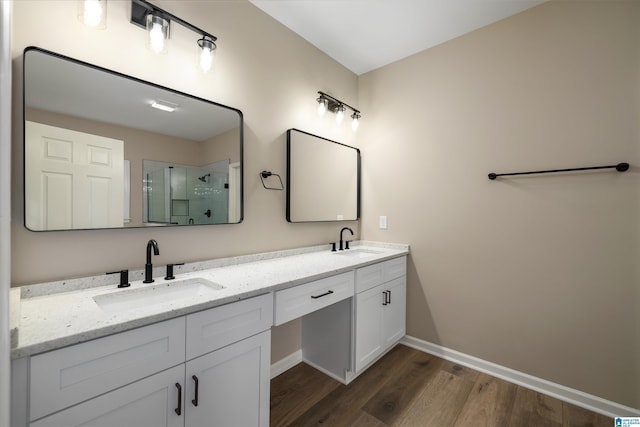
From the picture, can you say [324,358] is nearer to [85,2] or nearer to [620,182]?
[620,182]

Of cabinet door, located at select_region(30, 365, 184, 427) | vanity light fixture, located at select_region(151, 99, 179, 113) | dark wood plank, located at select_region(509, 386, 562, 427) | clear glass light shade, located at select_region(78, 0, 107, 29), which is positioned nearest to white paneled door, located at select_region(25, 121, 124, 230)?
vanity light fixture, located at select_region(151, 99, 179, 113)

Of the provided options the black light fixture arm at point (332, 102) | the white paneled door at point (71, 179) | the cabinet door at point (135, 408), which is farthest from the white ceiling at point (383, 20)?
the cabinet door at point (135, 408)

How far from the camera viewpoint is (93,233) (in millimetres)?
1354

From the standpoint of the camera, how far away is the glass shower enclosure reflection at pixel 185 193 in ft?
4.95

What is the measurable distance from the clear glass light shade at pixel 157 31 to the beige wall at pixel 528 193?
6.37 feet

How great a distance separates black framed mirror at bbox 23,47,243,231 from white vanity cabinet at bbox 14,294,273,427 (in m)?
0.66

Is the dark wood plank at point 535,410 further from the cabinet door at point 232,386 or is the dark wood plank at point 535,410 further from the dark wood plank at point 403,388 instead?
the cabinet door at point 232,386

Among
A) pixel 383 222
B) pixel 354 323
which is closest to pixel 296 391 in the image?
pixel 354 323

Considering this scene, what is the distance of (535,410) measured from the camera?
1776 mm

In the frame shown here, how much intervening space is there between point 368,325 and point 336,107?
1.89 metres

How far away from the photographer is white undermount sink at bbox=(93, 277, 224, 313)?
1.26 metres

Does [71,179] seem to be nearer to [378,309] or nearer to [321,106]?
[321,106]

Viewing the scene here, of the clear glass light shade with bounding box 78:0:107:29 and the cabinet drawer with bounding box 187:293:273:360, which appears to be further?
the clear glass light shade with bounding box 78:0:107:29

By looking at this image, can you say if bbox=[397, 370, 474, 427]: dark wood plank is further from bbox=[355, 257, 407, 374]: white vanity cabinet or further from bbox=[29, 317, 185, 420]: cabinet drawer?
bbox=[29, 317, 185, 420]: cabinet drawer
